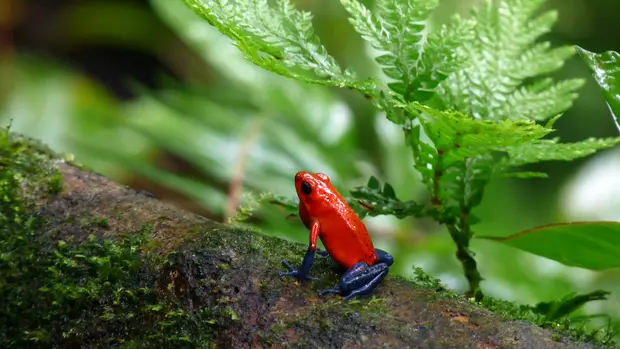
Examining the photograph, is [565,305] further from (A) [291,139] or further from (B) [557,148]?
(A) [291,139]

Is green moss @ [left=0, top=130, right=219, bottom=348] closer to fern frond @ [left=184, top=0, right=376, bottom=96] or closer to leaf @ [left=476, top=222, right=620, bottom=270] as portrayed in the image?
fern frond @ [left=184, top=0, right=376, bottom=96]

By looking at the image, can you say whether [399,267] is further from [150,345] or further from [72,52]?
[72,52]

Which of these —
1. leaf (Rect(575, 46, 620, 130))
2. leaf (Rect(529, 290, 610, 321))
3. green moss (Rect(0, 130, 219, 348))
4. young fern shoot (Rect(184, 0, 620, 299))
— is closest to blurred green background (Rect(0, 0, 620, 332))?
leaf (Rect(529, 290, 610, 321))

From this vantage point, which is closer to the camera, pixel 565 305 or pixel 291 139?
pixel 565 305

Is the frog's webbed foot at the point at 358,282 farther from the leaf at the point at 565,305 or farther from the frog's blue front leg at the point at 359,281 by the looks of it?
the leaf at the point at 565,305

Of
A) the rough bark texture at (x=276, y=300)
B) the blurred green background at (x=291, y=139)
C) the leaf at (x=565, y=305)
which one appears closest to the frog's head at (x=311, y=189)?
the rough bark texture at (x=276, y=300)

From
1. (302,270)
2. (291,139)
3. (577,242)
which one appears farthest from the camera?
(291,139)

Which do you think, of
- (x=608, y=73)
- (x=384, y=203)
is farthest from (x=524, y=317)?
(x=608, y=73)
